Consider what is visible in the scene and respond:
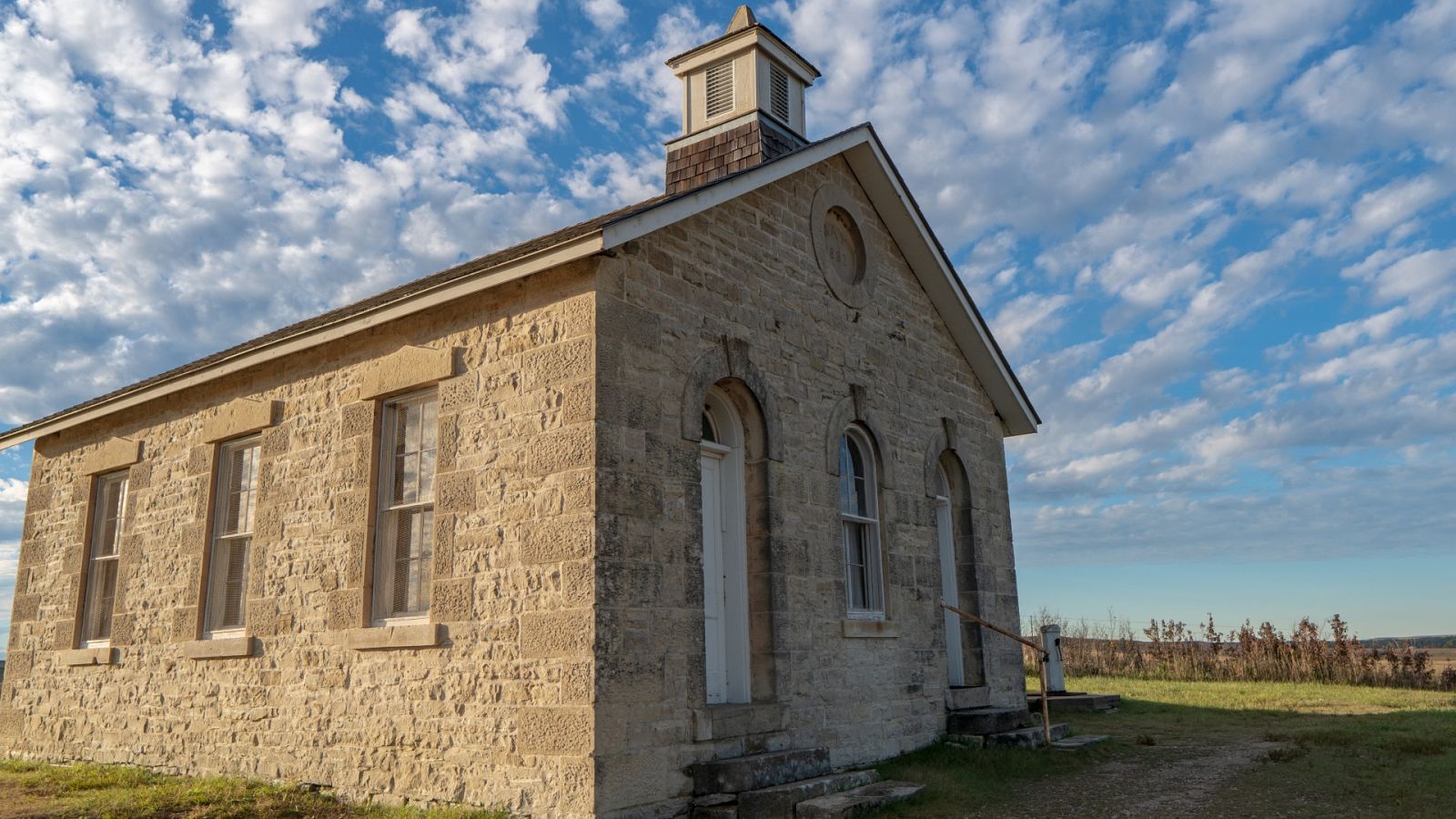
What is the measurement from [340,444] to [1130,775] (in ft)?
27.4

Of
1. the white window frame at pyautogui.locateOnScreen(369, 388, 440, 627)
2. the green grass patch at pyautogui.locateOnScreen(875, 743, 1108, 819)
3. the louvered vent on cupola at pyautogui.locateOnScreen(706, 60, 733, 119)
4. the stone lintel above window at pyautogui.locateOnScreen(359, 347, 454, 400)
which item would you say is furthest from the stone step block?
the louvered vent on cupola at pyautogui.locateOnScreen(706, 60, 733, 119)

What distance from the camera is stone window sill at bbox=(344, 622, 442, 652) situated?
28.4 feet

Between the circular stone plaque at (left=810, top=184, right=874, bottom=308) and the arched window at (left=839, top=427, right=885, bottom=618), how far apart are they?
159 cm

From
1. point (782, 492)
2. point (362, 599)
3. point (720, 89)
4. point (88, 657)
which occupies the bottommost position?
point (88, 657)

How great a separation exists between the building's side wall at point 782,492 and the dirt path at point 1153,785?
1.83m

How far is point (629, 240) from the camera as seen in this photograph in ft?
27.8

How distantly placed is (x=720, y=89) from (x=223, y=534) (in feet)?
26.5

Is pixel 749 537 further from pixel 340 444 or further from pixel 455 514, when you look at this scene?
pixel 340 444

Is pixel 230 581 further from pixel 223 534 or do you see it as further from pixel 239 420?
pixel 239 420

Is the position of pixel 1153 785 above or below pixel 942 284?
below

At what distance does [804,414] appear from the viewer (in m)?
10.5

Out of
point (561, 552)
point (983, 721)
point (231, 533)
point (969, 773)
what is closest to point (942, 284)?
point (983, 721)

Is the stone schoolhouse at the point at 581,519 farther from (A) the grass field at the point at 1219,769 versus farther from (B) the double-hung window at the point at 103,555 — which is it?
(A) the grass field at the point at 1219,769

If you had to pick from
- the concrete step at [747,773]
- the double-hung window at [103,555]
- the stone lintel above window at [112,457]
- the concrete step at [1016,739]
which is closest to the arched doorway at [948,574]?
the concrete step at [1016,739]
